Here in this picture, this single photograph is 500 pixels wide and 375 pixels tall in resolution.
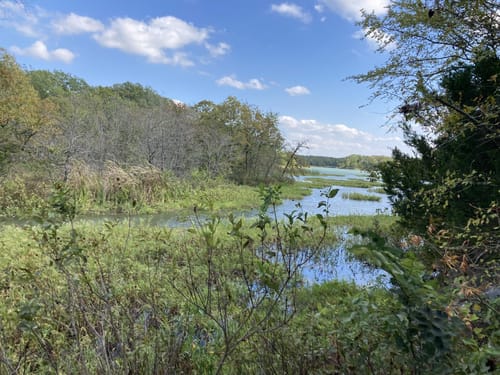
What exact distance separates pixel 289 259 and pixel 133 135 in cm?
1439

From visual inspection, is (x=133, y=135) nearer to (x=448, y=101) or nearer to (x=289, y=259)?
(x=448, y=101)

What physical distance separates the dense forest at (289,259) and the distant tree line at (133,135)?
0.51ft

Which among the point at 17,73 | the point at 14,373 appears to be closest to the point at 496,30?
the point at 14,373

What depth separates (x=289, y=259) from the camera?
125cm

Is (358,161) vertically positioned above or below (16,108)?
below

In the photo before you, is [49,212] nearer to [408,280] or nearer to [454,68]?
[408,280]

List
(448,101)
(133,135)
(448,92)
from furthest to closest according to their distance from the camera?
(133,135) → (448,92) → (448,101)

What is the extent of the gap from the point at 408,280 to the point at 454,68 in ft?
11.4

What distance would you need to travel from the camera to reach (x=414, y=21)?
350cm

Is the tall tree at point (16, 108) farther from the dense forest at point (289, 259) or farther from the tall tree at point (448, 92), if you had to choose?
the tall tree at point (448, 92)

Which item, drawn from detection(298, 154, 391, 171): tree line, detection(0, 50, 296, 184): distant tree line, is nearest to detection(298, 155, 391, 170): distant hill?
detection(298, 154, 391, 171): tree line

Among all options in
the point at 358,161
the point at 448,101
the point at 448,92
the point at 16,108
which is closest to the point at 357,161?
the point at 358,161

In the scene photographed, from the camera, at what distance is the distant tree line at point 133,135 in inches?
436

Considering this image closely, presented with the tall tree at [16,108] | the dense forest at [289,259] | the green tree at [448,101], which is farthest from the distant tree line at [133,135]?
the green tree at [448,101]
